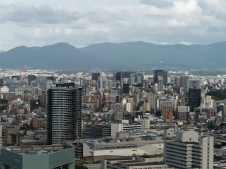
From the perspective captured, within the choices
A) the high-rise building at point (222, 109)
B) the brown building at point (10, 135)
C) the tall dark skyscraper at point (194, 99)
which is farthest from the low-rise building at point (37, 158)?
the tall dark skyscraper at point (194, 99)

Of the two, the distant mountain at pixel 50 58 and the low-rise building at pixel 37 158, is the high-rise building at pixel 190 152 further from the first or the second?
the distant mountain at pixel 50 58

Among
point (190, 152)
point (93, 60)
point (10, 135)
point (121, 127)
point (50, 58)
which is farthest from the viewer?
point (93, 60)

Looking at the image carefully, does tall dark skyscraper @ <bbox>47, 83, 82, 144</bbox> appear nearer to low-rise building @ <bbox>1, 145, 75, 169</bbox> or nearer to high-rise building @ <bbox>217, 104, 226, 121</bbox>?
high-rise building @ <bbox>217, 104, 226, 121</bbox>

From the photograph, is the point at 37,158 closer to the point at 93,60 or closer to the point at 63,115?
the point at 63,115

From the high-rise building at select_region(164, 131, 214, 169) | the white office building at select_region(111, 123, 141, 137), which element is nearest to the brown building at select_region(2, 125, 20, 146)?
the white office building at select_region(111, 123, 141, 137)

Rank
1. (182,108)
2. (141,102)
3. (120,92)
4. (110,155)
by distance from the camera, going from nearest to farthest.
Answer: (110,155) < (182,108) < (141,102) < (120,92)

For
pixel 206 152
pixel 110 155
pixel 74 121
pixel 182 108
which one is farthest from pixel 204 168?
pixel 182 108

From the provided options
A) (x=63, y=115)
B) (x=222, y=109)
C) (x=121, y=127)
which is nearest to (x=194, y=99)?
(x=222, y=109)

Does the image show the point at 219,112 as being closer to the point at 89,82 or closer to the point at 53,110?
the point at 53,110
